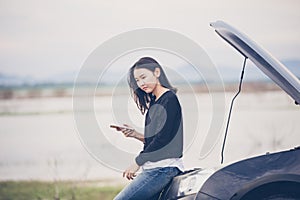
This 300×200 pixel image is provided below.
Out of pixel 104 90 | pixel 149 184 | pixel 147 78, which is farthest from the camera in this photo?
pixel 104 90

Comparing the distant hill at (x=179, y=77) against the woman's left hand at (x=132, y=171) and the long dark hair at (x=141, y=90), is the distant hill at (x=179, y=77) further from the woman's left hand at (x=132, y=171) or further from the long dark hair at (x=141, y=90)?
the woman's left hand at (x=132, y=171)

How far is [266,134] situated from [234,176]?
78.1 inches

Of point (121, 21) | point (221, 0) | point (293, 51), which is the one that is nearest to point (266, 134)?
point (293, 51)

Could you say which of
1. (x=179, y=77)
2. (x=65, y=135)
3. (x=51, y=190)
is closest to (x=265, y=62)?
(x=179, y=77)

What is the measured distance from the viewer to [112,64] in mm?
3938

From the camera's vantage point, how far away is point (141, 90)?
12.0ft

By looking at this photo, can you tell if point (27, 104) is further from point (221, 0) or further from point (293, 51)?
point (293, 51)

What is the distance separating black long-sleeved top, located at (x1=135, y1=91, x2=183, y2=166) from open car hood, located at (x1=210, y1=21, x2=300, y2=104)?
0.43 meters

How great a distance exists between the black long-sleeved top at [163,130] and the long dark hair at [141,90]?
0.11m

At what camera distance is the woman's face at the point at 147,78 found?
3578 millimetres

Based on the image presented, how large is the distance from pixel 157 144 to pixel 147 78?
14.0 inches

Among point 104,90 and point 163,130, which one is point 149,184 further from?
point 104,90

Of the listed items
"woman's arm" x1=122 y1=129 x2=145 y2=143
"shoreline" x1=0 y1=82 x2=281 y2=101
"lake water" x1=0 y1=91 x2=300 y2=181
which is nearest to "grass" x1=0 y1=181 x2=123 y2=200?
"lake water" x1=0 y1=91 x2=300 y2=181

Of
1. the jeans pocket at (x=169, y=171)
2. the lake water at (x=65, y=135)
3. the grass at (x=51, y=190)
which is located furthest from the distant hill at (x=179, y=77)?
the grass at (x=51, y=190)
